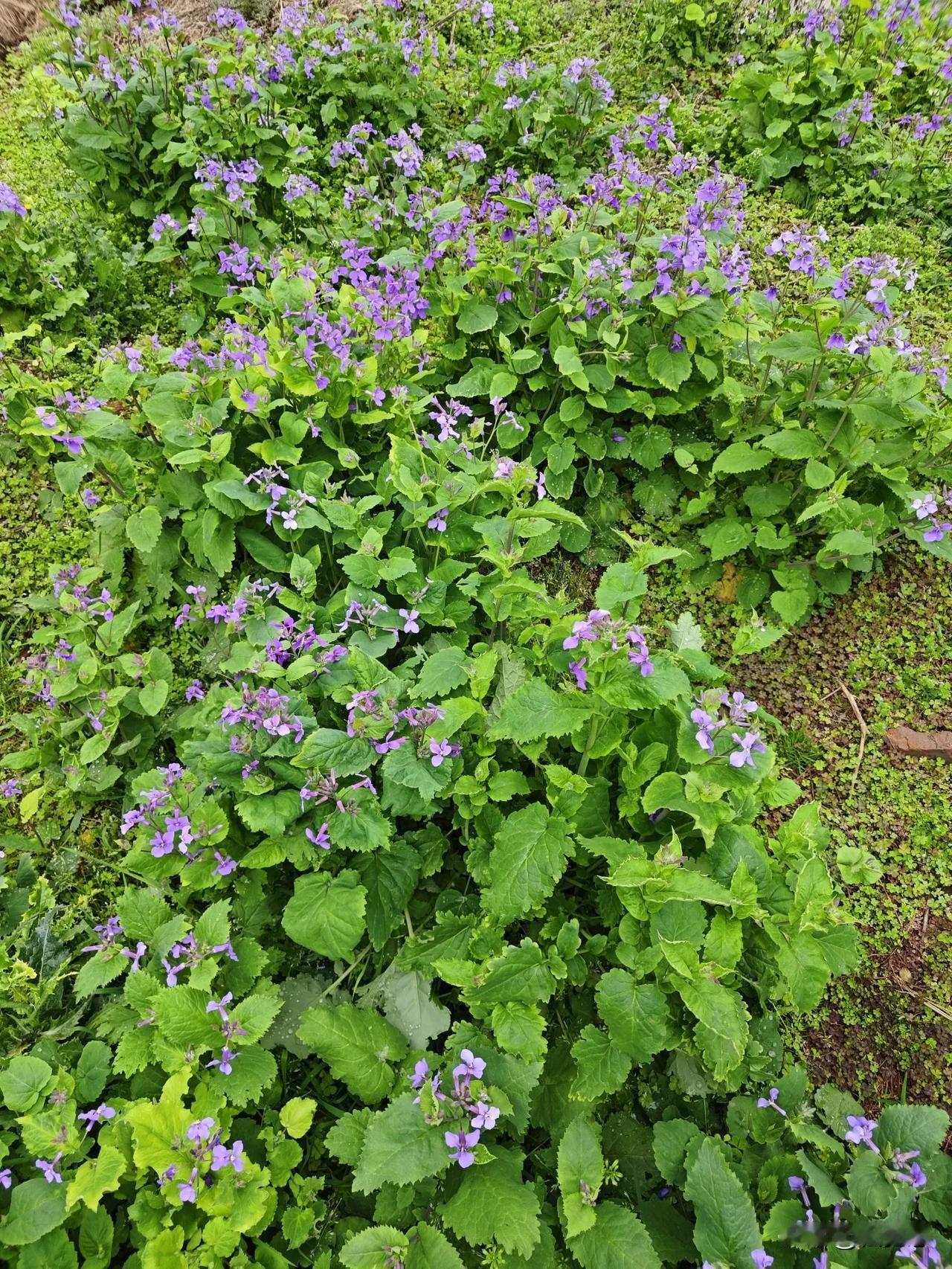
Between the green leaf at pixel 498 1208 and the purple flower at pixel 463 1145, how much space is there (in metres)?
0.07

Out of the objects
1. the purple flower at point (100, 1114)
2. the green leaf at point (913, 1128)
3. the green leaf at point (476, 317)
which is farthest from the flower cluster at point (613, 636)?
the green leaf at point (476, 317)

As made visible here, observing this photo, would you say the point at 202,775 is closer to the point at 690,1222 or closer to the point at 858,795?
the point at 690,1222

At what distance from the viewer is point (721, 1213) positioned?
208 centimetres

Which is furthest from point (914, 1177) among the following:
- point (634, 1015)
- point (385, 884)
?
point (385, 884)

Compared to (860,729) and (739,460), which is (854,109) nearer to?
(739,460)

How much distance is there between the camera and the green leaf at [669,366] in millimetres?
3621

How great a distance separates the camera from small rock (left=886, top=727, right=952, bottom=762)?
341cm

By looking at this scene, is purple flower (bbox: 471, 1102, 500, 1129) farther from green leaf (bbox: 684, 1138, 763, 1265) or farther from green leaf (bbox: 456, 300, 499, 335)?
green leaf (bbox: 456, 300, 499, 335)

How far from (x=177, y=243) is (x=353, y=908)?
15.4 feet

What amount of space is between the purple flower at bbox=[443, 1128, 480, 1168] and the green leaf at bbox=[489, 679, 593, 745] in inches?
44.2

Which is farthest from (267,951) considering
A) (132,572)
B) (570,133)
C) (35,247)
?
(570,133)

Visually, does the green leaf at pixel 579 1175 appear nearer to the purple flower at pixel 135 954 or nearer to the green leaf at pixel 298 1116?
the green leaf at pixel 298 1116

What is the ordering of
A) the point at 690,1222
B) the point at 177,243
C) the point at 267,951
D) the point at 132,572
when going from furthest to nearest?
the point at 177,243 < the point at 132,572 < the point at 267,951 < the point at 690,1222

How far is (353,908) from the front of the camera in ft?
8.05
